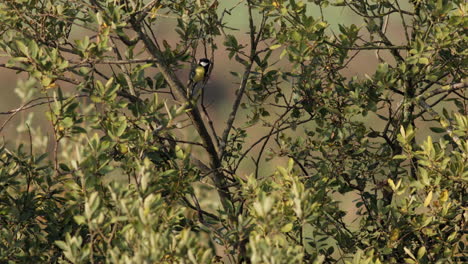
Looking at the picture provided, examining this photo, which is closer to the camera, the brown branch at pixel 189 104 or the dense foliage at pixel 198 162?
the dense foliage at pixel 198 162

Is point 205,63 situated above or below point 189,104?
above

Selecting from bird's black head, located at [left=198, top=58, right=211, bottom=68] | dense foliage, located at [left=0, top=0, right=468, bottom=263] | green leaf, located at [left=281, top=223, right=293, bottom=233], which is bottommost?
green leaf, located at [left=281, top=223, right=293, bottom=233]

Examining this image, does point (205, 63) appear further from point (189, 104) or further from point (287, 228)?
point (287, 228)

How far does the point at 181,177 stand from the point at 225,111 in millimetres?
14230

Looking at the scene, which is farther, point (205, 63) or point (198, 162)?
point (205, 63)

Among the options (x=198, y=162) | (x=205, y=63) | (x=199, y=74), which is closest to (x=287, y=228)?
(x=199, y=74)

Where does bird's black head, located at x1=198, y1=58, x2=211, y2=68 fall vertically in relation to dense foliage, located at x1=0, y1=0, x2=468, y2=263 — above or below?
above

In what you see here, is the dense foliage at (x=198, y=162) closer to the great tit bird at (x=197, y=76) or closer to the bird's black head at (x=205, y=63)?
the great tit bird at (x=197, y=76)

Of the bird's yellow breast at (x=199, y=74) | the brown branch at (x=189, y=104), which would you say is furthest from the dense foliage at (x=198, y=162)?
the bird's yellow breast at (x=199, y=74)

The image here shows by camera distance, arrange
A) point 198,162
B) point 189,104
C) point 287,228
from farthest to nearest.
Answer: point 198,162
point 189,104
point 287,228

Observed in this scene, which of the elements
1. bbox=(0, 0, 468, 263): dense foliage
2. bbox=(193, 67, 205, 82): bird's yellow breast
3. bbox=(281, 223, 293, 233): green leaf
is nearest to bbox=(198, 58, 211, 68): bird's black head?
bbox=(0, 0, 468, 263): dense foliage

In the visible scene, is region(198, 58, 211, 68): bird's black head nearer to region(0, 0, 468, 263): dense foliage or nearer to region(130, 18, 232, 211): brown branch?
region(0, 0, 468, 263): dense foliage

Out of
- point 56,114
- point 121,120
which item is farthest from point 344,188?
point 56,114

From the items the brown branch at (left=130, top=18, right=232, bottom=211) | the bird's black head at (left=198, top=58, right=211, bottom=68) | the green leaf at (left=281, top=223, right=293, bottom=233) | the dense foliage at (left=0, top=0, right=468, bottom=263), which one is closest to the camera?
the dense foliage at (left=0, top=0, right=468, bottom=263)
